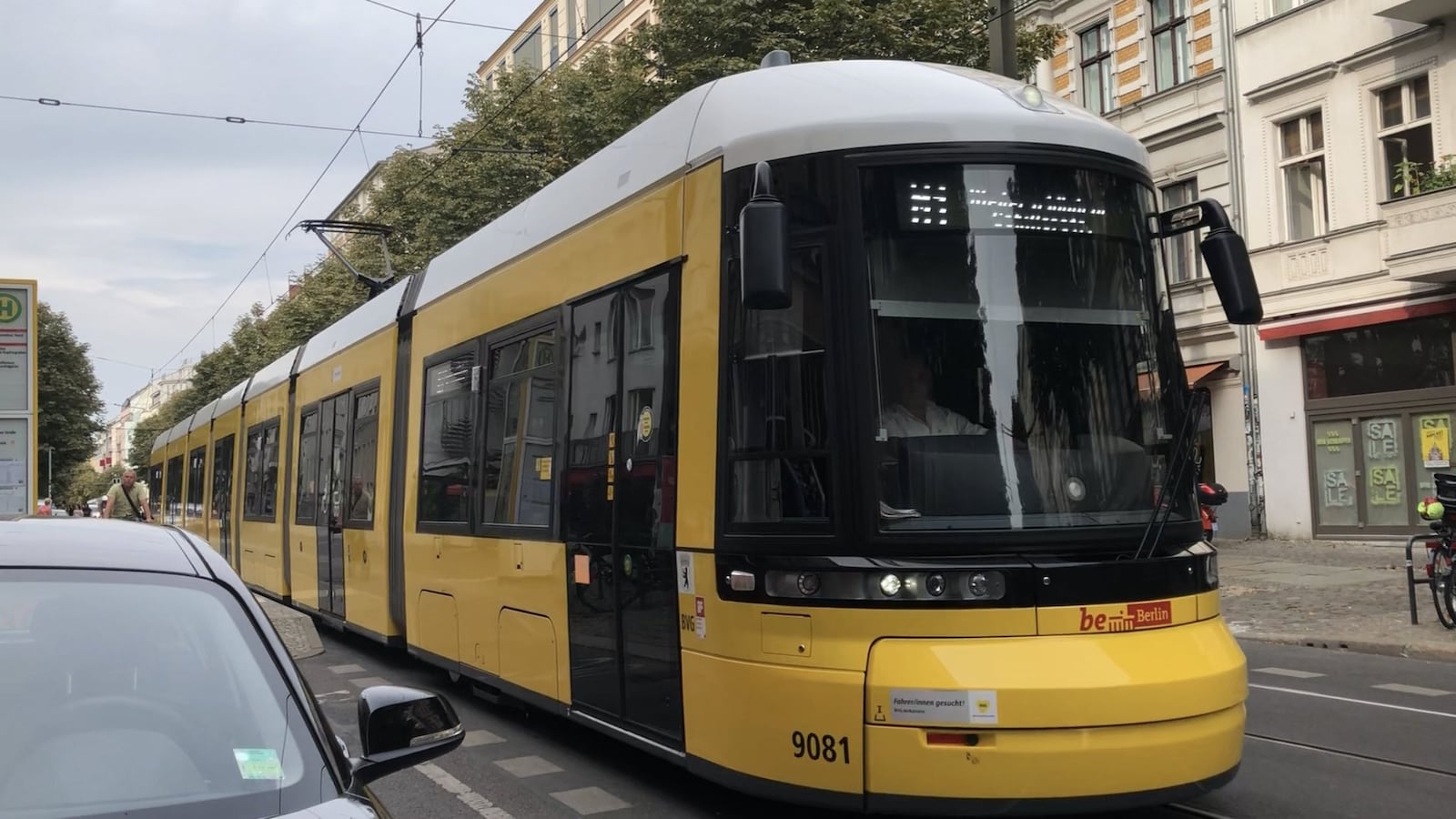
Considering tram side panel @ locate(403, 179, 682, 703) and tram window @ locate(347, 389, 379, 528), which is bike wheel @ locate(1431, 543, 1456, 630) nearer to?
tram side panel @ locate(403, 179, 682, 703)

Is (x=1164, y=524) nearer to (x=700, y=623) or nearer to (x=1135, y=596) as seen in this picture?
(x=1135, y=596)

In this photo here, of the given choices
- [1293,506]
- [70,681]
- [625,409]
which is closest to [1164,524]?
[625,409]

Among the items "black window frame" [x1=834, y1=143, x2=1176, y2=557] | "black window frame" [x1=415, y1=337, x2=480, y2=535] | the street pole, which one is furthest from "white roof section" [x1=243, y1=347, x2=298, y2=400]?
"black window frame" [x1=834, y1=143, x2=1176, y2=557]

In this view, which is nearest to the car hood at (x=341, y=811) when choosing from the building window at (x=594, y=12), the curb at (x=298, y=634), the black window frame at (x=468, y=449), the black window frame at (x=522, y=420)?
the black window frame at (x=522, y=420)

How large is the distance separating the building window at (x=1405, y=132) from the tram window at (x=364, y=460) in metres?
15.9

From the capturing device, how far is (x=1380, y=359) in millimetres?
20219

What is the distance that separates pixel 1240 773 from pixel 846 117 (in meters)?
3.68

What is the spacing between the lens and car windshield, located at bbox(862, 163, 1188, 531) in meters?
4.71

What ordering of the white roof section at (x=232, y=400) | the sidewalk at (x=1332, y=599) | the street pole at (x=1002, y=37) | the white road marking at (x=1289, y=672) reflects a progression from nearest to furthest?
the white road marking at (x=1289, y=672) → the sidewalk at (x=1332, y=599) → the street pole at (x=1002, y=37) → the white roof section at (x=232, y=400)

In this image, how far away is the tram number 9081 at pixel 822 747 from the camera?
4.61 m

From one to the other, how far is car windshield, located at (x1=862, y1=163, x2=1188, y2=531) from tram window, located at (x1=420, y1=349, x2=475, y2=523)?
4.06 m

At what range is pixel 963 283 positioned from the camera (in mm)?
4852

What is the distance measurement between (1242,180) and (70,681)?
23389 millimetres

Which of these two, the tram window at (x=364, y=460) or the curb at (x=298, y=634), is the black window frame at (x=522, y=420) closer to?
the tram window at (x=364, y=460)
